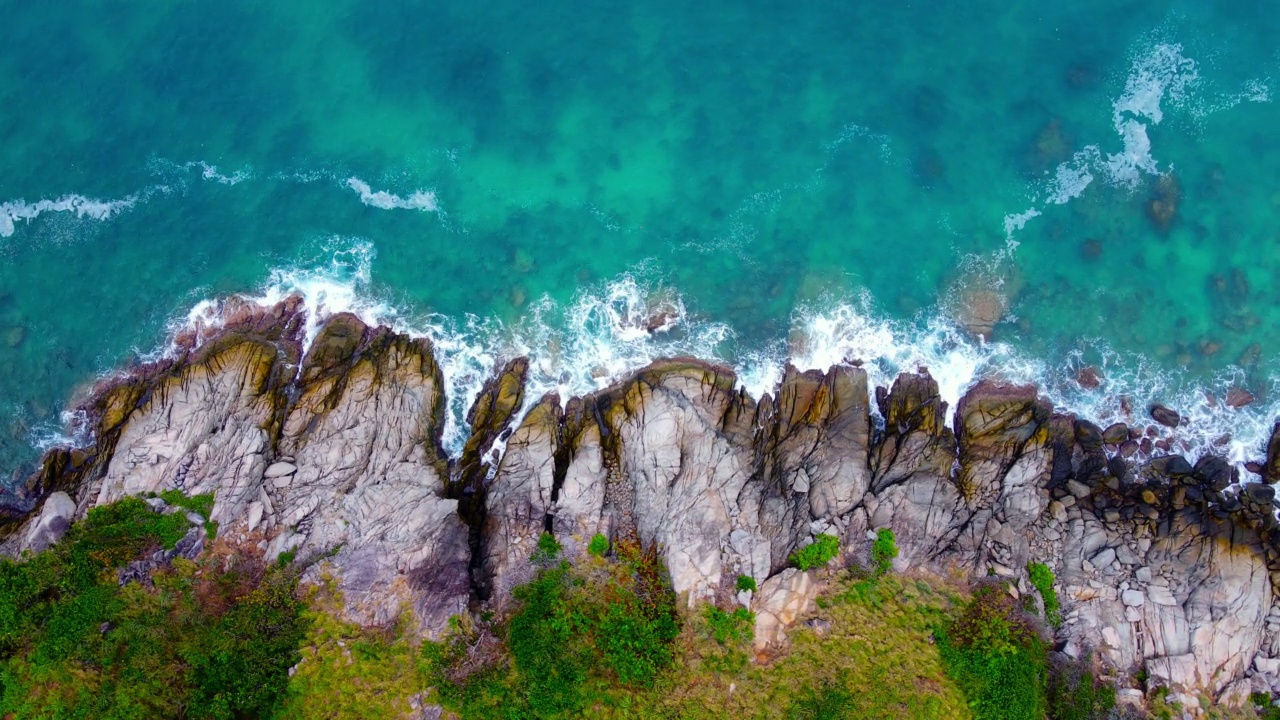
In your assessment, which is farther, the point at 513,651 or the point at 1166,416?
the point at 1166,416

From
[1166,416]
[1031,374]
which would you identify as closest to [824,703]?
[1031,374]

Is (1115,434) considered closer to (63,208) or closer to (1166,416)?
(1166,416)

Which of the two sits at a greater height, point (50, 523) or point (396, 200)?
point (396, 200)

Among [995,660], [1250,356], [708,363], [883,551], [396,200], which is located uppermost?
[396,200]

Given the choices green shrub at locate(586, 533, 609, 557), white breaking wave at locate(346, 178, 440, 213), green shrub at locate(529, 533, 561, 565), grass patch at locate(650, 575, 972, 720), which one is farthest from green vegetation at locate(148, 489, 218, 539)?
grass patch at locate(650, 575, 972, 720)

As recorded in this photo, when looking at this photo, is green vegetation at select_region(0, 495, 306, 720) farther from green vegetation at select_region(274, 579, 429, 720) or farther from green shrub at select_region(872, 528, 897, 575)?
green shrub at select_region(872, 528, 897, 575)

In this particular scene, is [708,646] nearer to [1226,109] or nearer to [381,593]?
[381,593]
